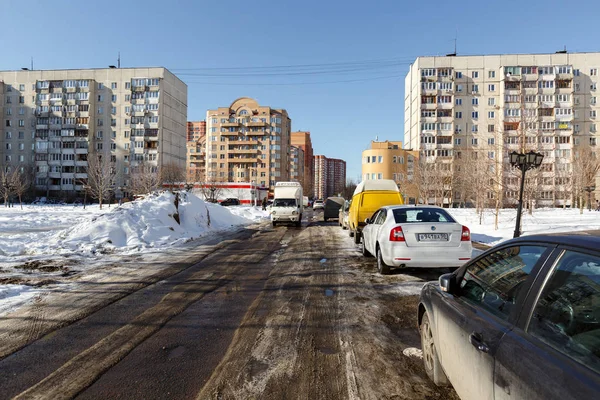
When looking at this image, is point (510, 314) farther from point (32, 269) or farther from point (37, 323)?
point (32, 269)

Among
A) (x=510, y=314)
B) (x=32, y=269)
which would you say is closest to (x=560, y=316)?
(x=510, y=314)

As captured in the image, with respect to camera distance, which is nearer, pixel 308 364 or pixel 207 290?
pixel 308 364

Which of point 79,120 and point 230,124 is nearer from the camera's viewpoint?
point 79,120

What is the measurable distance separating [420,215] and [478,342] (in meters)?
5.53

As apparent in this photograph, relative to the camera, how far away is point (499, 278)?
7.77 ft

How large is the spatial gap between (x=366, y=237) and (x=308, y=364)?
638cm

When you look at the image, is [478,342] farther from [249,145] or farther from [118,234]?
[249,145]

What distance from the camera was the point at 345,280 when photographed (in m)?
7.08

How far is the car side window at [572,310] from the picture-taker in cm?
155

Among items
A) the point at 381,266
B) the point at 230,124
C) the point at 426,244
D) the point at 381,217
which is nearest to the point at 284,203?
the point at 381,217

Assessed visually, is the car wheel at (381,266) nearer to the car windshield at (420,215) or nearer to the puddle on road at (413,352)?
the car windshield at (420,215)

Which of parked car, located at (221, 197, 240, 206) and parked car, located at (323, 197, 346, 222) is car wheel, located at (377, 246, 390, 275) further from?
parked car, located at (221, 197, 240, 206)

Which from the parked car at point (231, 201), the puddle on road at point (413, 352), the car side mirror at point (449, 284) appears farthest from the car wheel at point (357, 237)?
the parked car at point (231, 201)

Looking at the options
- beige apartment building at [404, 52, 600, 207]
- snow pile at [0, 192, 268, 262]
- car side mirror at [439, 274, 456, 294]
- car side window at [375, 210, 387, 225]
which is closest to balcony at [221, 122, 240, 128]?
beige apartment building at [404, 52, 600, 207]
